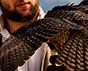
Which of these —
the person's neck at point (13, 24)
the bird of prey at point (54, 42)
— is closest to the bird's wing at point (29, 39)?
the bird of prey at point (54, 42)

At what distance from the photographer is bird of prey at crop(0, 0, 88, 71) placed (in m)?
0.38

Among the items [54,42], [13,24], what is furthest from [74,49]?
[13,24]

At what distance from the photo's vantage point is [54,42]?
1.35ft

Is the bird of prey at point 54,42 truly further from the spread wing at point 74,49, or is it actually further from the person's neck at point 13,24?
the person's neck at point 13,24

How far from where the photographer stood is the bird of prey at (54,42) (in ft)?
1.24

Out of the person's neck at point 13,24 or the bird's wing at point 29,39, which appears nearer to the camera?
the bird's wing at point 29,39

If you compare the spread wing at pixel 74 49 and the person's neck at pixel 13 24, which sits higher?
the person's neck at pixel 13 24

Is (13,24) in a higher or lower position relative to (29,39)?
higher

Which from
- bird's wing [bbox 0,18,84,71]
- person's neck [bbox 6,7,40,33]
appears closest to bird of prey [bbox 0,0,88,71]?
bird's wing [bbox 0,18,84,71]

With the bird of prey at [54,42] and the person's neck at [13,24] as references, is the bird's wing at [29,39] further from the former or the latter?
the person's neck at [13,24]

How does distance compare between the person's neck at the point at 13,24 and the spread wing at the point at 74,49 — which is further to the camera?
the person's neck at the point at 13,24

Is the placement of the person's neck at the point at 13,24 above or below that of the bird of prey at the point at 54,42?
above

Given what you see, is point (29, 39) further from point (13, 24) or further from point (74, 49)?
point (13, 24)

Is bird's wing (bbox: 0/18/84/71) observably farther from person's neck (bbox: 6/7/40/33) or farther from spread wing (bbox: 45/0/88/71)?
person's neck (bbox: 6/7/40/33)
